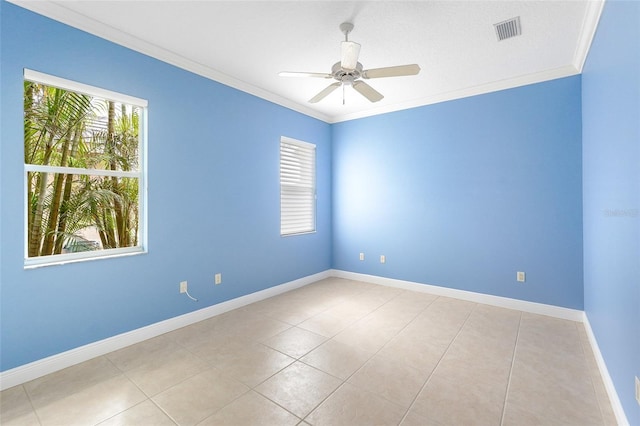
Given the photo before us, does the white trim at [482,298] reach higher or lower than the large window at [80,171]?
lower

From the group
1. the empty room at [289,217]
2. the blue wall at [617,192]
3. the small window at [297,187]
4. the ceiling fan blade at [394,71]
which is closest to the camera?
the blue wall at [617,192]

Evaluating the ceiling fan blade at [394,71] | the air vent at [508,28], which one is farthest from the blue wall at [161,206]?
the air vent at [508,28]

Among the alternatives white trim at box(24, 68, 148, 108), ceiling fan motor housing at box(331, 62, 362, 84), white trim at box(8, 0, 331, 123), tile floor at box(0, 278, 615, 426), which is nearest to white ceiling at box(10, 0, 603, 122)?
white trim at box(8, 0, 331, 123)

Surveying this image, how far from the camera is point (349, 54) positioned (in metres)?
2.21

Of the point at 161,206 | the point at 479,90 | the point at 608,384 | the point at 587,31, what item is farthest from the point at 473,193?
the point at 161,206

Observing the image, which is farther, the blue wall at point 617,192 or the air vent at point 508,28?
the air vent at point 508,28

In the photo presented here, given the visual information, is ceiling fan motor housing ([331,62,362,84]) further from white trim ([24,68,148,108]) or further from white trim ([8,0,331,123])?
white trim ([24,68,148,108])

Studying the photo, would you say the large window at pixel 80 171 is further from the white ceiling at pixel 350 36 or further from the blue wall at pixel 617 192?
the blue wall at pixel 617 192

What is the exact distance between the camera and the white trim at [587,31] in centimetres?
209

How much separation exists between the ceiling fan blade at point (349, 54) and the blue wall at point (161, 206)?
172cm

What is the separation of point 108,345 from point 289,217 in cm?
258

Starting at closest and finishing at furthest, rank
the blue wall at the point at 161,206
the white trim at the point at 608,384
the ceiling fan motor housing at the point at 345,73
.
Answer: the white trim at the point at 608,384 → the blue wall at the point at 161,206 → the ceiling fan motor housing at the point at 345,73

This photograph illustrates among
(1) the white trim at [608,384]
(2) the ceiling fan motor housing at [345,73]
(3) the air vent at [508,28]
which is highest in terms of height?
(3) the air vent at [508,28]

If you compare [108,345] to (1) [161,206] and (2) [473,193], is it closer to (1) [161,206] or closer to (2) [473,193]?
(1) [161,206]
